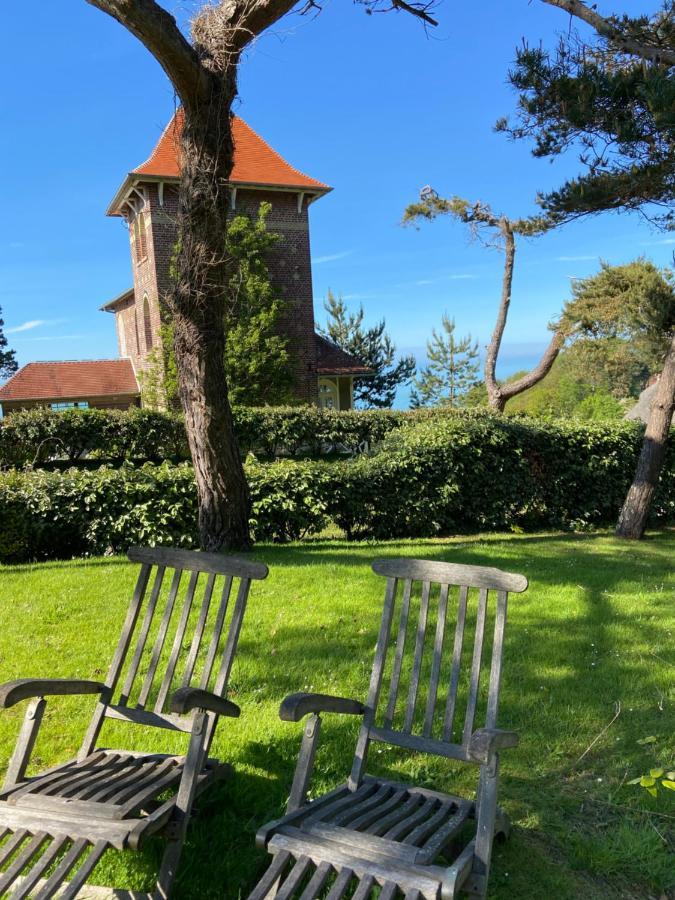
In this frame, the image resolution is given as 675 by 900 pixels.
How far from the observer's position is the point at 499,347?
2523 centimetres

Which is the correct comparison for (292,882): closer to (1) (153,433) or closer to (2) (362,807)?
(2) (362,807)

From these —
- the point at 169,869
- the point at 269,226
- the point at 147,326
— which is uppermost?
the point at 269,226

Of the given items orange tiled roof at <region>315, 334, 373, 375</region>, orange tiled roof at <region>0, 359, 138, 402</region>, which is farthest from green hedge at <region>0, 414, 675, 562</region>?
orange tiled roof at <region>0, 359, 138, 402</region>

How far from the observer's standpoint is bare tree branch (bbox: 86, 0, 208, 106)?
582 cm

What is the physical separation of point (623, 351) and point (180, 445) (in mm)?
25820

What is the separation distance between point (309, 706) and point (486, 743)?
0.67 m

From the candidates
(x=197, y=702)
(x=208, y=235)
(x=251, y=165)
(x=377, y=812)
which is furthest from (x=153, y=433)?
(x=377, y=812)

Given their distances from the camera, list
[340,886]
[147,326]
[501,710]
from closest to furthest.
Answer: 1. [340,886]
2. [501,710]
3. [147,326]

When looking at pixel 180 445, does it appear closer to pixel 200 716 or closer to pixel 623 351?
pixel 200 716

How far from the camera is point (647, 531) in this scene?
39.4 ft

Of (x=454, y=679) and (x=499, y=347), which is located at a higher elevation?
(x=499, y=347)

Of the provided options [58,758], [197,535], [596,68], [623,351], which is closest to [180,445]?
[197,535]

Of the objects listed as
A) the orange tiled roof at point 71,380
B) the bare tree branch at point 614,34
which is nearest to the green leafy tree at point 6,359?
Result: the orange tiled roof at point 71,380

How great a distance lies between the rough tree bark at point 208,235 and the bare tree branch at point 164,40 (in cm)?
1
